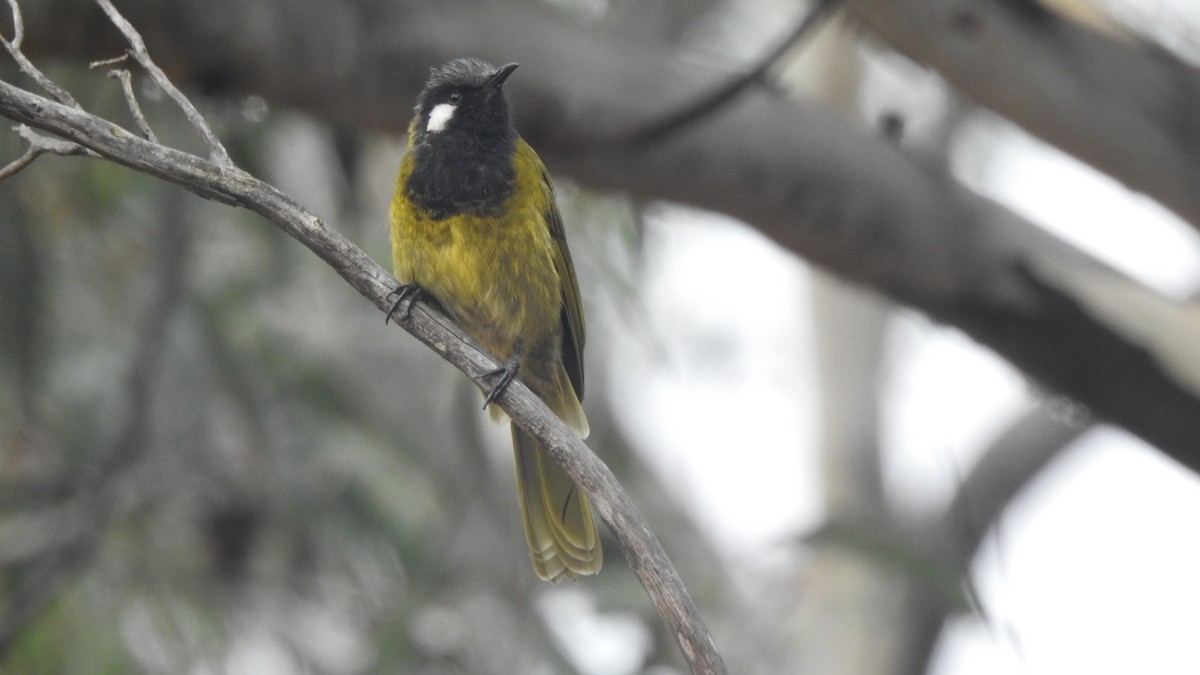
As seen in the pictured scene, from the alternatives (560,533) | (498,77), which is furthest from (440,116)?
(560,533)

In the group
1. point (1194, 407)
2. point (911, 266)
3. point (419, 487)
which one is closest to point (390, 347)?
point (419, 487)

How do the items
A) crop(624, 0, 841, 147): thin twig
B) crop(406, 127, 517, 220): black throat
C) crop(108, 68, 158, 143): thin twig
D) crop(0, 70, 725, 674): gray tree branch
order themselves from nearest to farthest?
crop(0, 70, 725, 674): gray tree branch < crop(108, 68, 158, 143): thin twig < crop(406, 127, 517, 220): black throat < crop(624, 0, 841, 147): thin twig

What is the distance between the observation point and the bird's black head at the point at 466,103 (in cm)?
320

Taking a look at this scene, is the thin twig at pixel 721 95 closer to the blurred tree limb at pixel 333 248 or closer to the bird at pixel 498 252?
the bird at pixel 498 252

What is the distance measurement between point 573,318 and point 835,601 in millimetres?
4322

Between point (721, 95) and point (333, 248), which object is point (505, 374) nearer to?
point (333, 248)

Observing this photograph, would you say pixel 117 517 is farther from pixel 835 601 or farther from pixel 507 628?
pixel 835 601

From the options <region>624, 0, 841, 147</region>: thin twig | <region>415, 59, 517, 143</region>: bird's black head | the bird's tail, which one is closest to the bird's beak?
<region>415, 59, 517, 143</region>: bird's black head

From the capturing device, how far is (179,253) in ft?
15.6

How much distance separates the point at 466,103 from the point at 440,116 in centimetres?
7

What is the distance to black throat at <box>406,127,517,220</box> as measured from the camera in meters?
3.07

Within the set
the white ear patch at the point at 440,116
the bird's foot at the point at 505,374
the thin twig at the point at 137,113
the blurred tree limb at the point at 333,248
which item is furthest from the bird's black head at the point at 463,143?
the thin twig at the point at 137,113

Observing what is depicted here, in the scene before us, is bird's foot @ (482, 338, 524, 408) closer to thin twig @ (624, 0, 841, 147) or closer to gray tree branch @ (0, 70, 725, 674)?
gray tree branch @ (0, 70, 725, 674)

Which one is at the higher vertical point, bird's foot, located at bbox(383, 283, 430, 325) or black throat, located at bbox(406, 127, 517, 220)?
black throat, located at bbox(406, 127, 517, 220)
